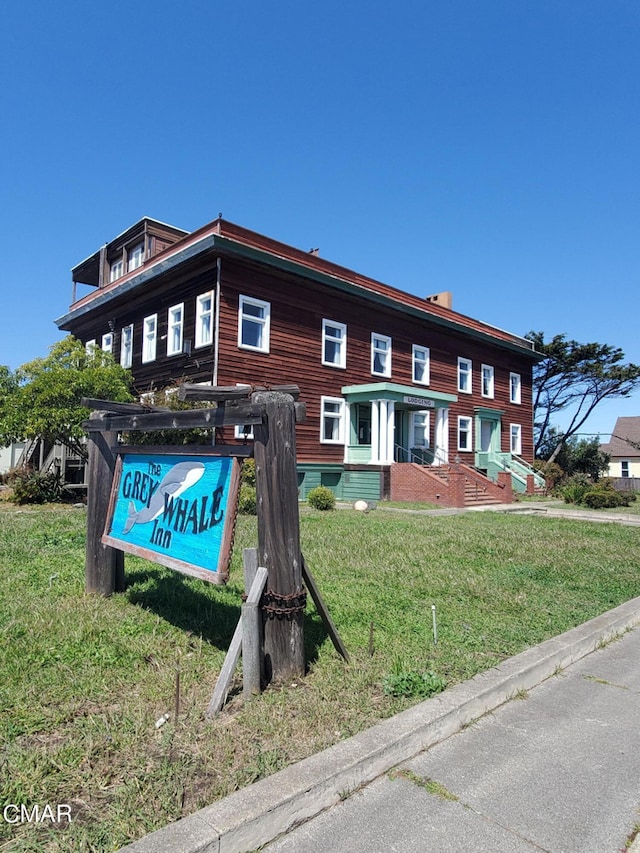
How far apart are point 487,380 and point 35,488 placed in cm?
2276

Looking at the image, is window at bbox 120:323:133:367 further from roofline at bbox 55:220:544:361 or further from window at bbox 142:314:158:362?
roofline at bbox 55:220:544:361

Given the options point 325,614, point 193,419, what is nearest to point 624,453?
point 325,614

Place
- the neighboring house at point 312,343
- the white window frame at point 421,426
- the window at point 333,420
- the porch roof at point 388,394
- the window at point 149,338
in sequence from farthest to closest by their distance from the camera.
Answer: the white window frame at point 421,426
the window at point 333,420
the porch roof at point 388,394
the window at point 149,338
the neighboring house at point 312,343

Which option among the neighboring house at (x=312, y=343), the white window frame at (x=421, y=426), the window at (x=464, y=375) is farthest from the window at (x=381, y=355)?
the window at (x=464, y=375)

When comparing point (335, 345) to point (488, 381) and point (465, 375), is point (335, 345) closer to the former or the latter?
point (465, 375)

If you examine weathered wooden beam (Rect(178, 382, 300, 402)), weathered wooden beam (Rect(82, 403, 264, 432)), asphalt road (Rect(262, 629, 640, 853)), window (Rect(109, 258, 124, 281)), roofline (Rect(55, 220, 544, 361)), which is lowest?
asphalt road (Rect(262, 629, 640, 853))

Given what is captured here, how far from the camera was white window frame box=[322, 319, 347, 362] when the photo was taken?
21984mm

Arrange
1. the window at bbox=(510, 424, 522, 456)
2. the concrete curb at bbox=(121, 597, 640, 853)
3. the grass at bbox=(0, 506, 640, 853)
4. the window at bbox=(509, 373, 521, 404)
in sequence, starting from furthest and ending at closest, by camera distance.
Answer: the window at bbox=(509, 373, 521, 404) → the window at bbox=(510, 424, 522, 456) → the grass at bbox=(0, 506, 640, 853) → the concrete curb at bbox=(121, 597, 640, 853)

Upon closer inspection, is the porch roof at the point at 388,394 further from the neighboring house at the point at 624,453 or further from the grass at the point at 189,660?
the neighboring house at the point at 624,453

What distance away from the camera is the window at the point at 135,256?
78.4 feet

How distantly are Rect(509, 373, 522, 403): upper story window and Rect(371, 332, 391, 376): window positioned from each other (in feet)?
36.1

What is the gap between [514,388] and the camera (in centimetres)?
3250

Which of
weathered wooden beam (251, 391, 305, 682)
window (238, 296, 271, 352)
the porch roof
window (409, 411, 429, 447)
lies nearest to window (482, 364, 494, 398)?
window (409, 411, 429, 447)

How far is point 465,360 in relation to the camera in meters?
28.7
